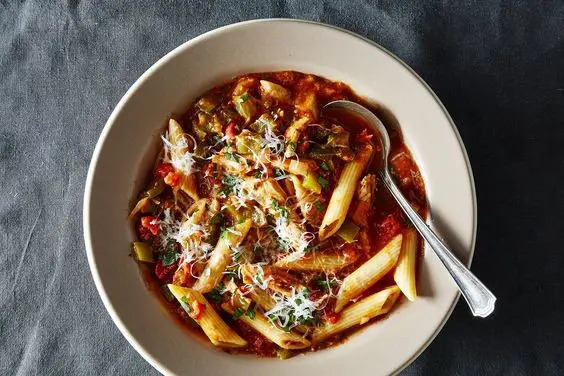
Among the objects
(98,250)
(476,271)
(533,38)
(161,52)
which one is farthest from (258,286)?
(533,38)

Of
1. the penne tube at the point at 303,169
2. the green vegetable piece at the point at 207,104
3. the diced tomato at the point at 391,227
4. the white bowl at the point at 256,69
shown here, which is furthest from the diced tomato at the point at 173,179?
the diced tomato at the point at 391,227

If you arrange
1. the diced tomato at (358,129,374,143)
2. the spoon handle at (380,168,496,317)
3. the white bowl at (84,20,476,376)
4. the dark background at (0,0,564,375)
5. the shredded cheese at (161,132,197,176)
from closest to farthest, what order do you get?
the spoon handle at (380,168,496,317)
the white bowl at (84,20,476,376)
the shredded cheese at (161,132,197,176)
the diced tomato at (358,129,374,143)
the dark background at (0,0,564,375)

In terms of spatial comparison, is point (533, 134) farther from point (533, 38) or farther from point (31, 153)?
point (31, 153)

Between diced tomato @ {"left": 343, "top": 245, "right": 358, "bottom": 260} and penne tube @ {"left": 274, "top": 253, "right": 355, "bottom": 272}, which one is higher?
diced tomato @ {"left": 343, "top": 245, "right": 358, "bottom": 260}

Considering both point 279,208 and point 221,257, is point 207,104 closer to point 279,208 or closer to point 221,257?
point 279,208

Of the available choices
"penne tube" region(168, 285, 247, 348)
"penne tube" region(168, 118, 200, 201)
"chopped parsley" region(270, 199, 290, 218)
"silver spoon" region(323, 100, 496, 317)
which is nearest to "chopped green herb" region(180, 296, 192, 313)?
"penne tube" region(168, 285, 247, 348)

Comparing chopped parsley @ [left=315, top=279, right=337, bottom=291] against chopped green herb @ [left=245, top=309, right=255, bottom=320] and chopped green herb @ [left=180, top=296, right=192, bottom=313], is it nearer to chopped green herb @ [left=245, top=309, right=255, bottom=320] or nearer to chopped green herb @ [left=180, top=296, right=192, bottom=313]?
chopped green herb @ [left=245, top=309, right=255, bottom=320]

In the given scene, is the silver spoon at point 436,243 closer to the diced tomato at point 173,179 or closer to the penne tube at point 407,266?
the penne tube at point 407,266
